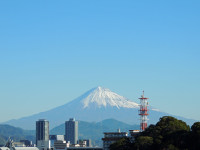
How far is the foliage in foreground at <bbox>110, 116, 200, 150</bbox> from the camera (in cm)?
10356

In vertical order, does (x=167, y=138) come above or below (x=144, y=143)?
above

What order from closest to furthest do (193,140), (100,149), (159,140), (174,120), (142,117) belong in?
(193,140) → (159,140) → (174,120) → (142,117) → (100,149)

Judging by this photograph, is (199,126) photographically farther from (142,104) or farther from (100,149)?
(100,149)

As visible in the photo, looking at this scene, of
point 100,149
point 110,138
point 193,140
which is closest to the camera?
point 193,140

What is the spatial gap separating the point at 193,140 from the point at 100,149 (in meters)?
86.2

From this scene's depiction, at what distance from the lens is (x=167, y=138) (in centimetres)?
11100

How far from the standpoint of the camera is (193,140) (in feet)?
338

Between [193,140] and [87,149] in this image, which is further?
[87,149]

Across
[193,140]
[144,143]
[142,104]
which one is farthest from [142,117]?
[193,140]

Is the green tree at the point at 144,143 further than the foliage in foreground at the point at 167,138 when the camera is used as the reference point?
Yes

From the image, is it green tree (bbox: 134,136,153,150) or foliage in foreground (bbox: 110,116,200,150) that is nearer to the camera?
foliage in foreground (bbox: 110,116,200,150)

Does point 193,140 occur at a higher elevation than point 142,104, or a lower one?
lower

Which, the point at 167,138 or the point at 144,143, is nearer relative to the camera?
the point at 167,138

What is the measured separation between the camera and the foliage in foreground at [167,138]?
10356cm
